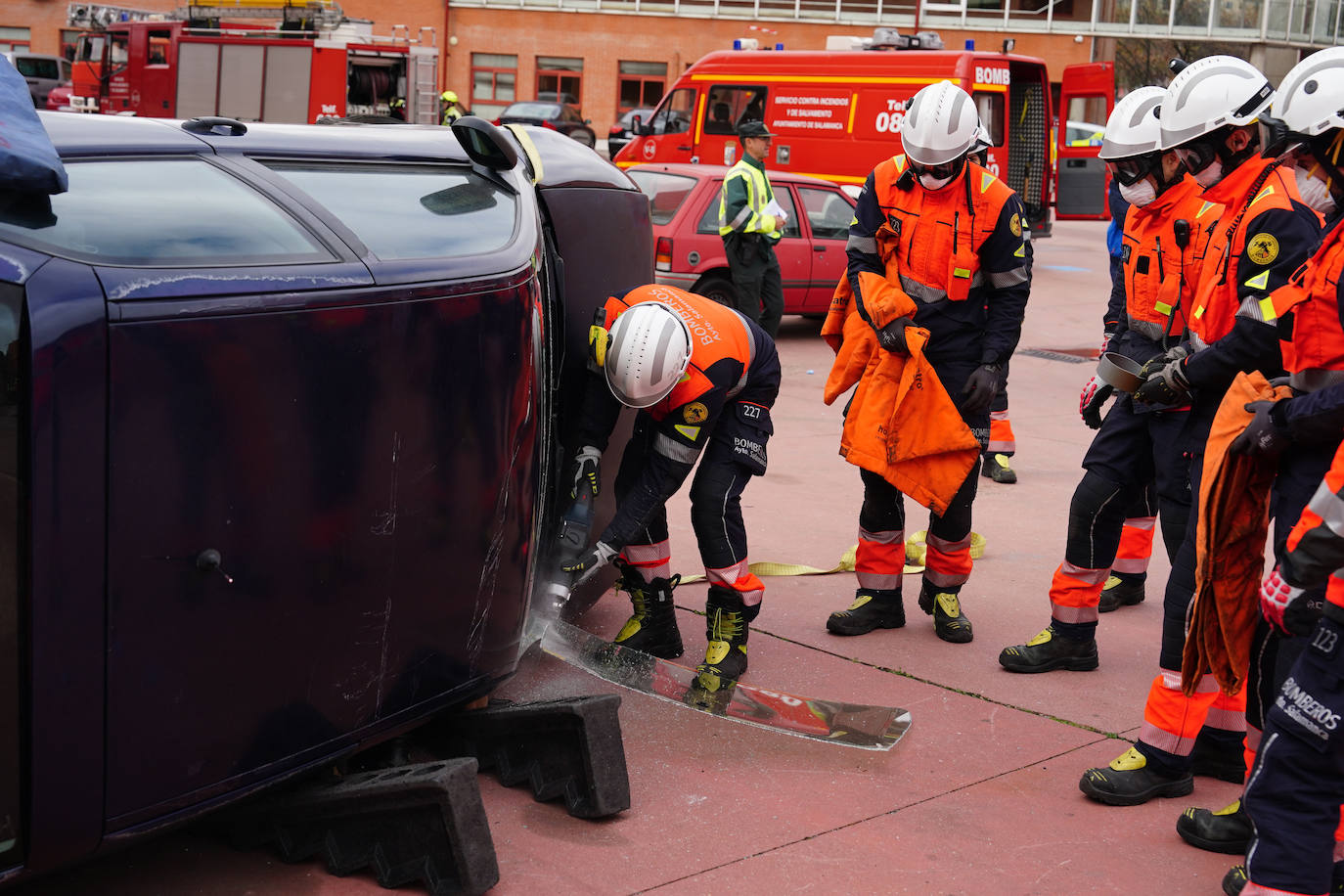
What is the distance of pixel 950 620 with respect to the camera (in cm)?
503

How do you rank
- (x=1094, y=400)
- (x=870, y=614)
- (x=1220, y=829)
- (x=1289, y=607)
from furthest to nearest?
(x=870, y=614) < (x=1094, y=400) < (x=1220, y=829) < (x=1289, y=607)

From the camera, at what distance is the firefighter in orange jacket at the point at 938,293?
492 cm

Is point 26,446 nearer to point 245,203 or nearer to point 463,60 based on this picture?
point 245,203

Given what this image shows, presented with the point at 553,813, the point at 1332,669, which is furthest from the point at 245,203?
the point at 1332,669

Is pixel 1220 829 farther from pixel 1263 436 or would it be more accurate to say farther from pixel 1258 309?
pixel 1258 309

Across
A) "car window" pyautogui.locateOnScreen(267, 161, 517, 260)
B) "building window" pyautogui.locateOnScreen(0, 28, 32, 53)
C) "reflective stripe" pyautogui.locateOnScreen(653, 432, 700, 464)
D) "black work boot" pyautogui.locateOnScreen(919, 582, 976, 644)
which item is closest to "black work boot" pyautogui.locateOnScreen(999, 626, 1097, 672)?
"black work boot" pyautogui.locateOnScreen(919, 582, 976, 644)

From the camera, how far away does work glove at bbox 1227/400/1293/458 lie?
3037mm

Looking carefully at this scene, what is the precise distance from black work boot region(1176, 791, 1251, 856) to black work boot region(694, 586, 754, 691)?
4.85 ft

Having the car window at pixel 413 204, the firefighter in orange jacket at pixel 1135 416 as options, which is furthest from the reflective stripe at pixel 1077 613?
the car window at pixel 413 204

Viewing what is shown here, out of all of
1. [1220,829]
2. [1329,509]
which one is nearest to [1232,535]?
[1329,509]

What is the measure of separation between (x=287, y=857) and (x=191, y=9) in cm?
2318

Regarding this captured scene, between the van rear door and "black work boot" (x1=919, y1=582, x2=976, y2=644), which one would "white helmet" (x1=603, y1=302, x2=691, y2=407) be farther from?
the van rear door

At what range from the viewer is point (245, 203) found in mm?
2869

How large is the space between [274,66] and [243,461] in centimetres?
2227
